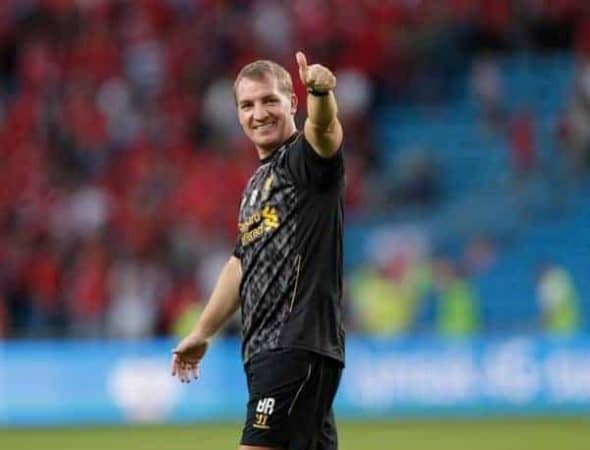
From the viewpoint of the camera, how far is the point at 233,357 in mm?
16922

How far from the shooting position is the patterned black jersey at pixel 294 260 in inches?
226

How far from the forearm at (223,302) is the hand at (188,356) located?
0.04 m

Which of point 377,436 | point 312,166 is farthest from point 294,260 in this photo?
point 377,436

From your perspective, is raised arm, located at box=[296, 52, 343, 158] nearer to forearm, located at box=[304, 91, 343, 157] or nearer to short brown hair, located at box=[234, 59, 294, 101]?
forearm, located at box=[304, 91, 343, 157]

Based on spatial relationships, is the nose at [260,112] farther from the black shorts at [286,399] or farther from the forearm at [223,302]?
the black shorts at [286,399]

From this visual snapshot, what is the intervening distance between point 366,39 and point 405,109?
3.51 feet

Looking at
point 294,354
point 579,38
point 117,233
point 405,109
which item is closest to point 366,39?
point 405,109

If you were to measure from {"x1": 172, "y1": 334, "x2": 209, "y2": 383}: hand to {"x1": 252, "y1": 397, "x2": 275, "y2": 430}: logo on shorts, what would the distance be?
0.57m

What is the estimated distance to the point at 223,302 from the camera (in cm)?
623

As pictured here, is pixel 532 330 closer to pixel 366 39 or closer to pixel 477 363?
pixel 477 363

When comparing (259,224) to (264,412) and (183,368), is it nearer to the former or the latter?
(264,412)


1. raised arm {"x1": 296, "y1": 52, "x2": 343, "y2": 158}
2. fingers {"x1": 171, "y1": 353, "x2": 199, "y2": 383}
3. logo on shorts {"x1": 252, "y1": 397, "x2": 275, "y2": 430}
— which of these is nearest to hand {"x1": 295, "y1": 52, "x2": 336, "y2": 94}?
raised arm {"x1": 296, "y1": 52, "x2": 343, "y2": 158}

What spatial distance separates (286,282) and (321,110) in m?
0.75

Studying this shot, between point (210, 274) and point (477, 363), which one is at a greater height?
point (210, 274)
